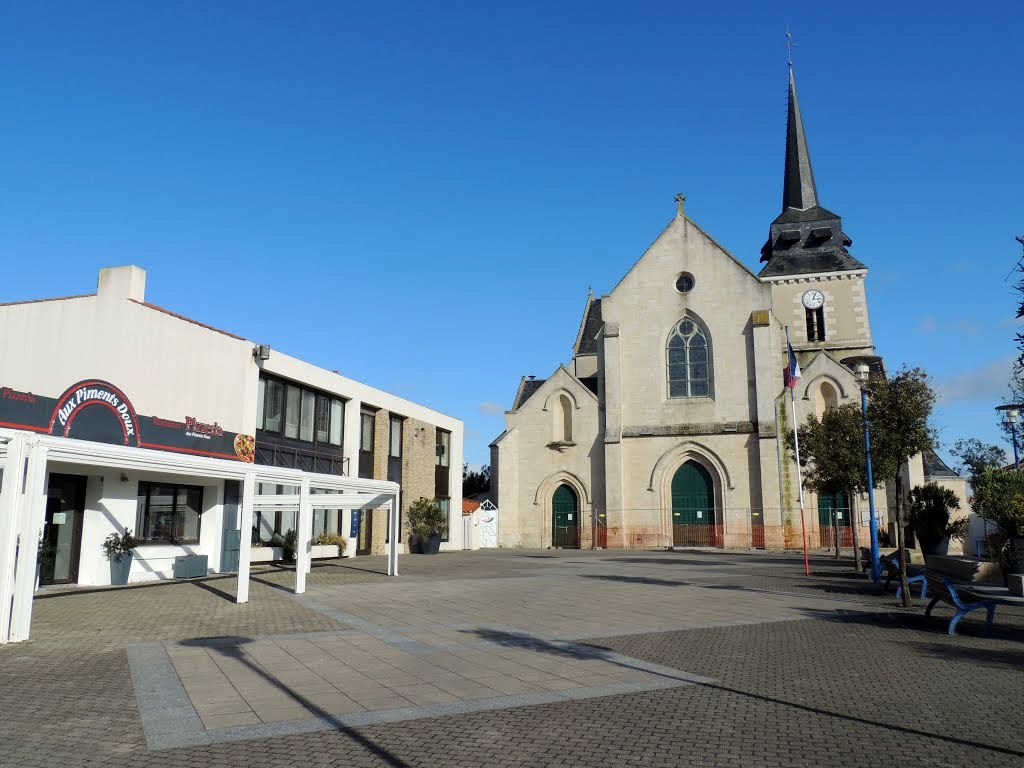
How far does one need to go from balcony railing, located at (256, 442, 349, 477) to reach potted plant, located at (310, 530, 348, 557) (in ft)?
7.52

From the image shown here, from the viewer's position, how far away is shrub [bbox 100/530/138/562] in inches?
683

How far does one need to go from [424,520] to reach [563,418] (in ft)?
40.2

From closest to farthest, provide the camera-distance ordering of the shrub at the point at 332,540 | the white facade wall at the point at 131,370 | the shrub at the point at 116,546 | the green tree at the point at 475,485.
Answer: the white facade wall at the point at 131,370, the shrub at the point at 116,546, the shrub at the point at 332,540, the green tree at the point at 475,485

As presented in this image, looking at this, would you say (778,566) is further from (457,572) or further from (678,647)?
(678,647)

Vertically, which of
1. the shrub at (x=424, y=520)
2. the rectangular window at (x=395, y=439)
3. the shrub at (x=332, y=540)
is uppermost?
the rectangular window at (x=395, y=439)

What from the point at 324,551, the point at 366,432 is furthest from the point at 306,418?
the point at 366,432

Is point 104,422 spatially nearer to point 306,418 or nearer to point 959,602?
point 306,418

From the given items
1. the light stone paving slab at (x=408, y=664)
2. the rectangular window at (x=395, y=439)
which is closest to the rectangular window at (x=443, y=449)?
the rectangular window at (x=395, y=439)

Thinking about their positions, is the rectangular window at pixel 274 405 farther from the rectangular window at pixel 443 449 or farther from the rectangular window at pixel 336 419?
the rectangular window at pixel 443 449

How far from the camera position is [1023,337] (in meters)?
9.07

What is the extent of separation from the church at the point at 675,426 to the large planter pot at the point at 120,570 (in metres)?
25.3

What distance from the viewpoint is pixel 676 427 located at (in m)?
38.9

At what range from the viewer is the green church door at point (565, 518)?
40.8 metres

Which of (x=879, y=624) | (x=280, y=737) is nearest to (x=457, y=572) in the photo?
(x=879, y=624)
